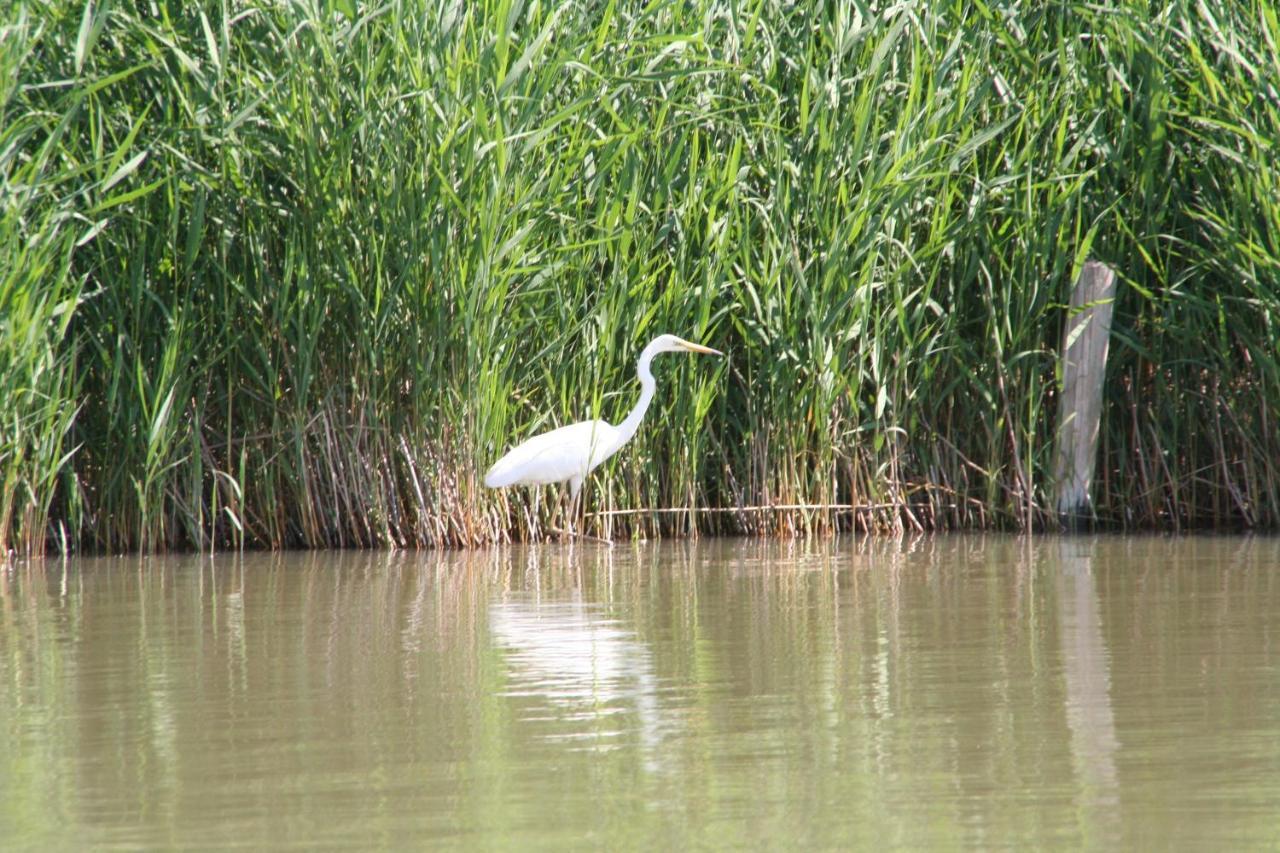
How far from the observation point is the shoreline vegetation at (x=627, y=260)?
7566 millimetres

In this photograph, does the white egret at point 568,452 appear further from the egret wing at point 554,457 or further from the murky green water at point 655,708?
the murky green water at point 655,708

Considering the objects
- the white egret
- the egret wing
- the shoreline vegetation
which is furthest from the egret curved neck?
the shoreline vegetation

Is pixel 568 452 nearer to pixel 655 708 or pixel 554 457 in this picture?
pixel 554 457

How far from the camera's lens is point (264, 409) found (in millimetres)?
8234

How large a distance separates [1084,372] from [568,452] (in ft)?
8.63

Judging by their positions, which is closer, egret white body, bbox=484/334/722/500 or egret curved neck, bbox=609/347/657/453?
egret white body, bbox=484/334/722/500

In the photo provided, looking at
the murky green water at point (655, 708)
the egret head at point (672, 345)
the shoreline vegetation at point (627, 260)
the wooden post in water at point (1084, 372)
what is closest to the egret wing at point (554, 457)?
the shoreline vegetation at point (627, 260)

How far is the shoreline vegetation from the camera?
7.57 m

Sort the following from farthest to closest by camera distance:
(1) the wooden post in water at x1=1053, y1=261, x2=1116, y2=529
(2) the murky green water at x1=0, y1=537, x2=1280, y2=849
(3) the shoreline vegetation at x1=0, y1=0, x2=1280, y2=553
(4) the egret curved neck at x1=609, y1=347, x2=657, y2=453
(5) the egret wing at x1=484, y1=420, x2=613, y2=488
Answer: (1) the wooden post in water at x1=1053, y1=261, x2=1116, y2=529, (4) the egret curved neck at x1=609, y1=347, x2=657, y2=453, (5) the egret wing at x1=484, y1=420, x2=613, y2=488, (3) the shoreline vegetation at x1=0, y1=0, x2=1280, y2=553, (2) the murky green water at x1=0, y1=537, x2=1280, y2=849

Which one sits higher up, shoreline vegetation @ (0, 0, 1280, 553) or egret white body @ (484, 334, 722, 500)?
shoreline vegetation @ (0, 0, 1280, 553)

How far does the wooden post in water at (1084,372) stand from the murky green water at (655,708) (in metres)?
1.39

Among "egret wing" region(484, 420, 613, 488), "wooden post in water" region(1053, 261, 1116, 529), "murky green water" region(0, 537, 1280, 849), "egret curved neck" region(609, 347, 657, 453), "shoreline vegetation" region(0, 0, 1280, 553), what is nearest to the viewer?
"murky green water" region(0, 537, 1280, 849)

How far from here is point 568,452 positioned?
774 centimetres

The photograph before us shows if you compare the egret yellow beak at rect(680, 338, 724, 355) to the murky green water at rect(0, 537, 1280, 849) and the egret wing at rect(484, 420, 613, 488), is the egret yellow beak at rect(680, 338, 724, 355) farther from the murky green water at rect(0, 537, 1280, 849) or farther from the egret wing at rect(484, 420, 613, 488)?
the murky green water at rect(0, 537, 1280, 849)
